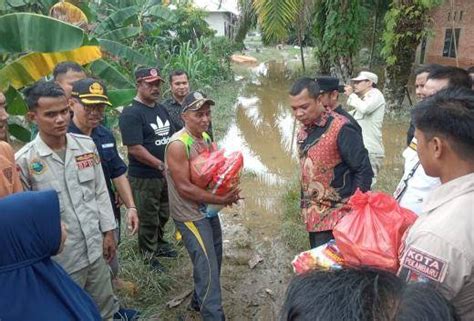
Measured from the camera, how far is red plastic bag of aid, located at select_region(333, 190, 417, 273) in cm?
180

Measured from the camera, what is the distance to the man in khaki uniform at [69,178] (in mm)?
2242

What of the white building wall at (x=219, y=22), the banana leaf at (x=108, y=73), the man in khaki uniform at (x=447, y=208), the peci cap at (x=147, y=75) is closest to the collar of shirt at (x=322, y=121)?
the man in khaki uniform at (x=447, y=208)

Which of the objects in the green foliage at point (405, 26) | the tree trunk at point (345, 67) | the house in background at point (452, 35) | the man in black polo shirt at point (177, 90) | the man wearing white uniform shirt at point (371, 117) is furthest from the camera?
the house in background at point (452, 35)

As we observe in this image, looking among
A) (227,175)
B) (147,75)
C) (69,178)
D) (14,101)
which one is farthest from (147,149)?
(69,178)

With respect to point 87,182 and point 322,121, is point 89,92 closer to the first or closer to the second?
point 87,182

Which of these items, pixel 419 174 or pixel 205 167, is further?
pixel 205 167

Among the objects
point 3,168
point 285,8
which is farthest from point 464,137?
point 285,8

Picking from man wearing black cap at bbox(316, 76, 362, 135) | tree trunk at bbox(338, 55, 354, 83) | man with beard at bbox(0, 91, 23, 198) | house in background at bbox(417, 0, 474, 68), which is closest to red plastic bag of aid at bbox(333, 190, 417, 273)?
man wearing black cap at bbox(316, 76, 362, 135)

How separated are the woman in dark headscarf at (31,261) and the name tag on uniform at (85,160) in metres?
0.83

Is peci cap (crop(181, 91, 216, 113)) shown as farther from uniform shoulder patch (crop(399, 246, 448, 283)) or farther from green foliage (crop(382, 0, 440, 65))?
green foliage (crop(382, 0, 440, 65))

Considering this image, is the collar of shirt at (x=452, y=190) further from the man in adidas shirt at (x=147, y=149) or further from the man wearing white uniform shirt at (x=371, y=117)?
the man wearing white uniform shirt at (x=371, y=117)

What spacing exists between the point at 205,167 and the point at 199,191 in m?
0.17

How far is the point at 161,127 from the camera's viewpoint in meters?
3.70

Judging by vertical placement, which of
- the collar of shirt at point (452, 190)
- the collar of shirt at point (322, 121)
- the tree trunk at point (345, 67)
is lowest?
the tree trunk at point (345, 67)
